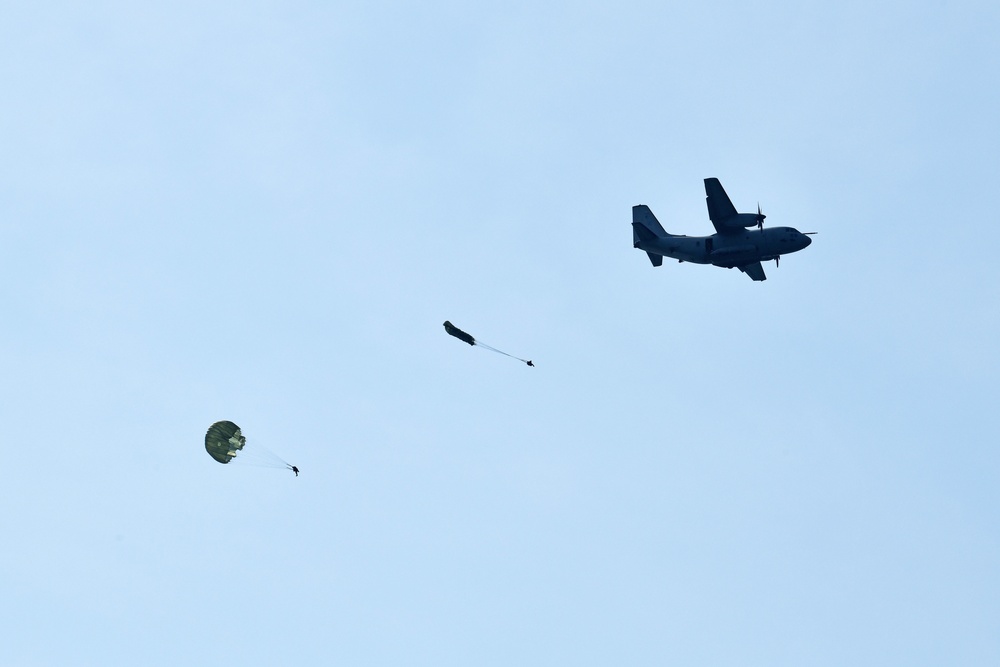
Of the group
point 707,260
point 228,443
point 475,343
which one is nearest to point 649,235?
point 707,260

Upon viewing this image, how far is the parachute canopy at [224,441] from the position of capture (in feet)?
265

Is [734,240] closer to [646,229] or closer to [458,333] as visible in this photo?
[646,229]

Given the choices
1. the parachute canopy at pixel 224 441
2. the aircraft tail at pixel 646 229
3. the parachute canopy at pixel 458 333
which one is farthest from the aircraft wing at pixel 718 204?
the parachute canopy at pixel 224 441

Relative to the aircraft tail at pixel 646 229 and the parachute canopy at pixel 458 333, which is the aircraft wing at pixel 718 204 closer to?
the aircraft tail at pixel 646 229

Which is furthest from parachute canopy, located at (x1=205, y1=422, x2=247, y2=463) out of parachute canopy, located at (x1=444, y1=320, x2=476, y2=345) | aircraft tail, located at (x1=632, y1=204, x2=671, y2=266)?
aircraft tail, located at (x1=632, y1=204, x2=671, y2=266)

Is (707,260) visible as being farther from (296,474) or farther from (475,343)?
(296,474)

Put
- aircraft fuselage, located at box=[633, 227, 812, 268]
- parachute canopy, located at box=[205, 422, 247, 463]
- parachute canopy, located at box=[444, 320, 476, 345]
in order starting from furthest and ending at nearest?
aircraft fuselage, located at box=[633, 227, 812, 268] < parachute canopy, located at box=[205, 422, 247, 463] < parachute canopy, located at box=[444, 320, 476, 345]

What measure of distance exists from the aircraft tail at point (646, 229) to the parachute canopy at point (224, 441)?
158 feet

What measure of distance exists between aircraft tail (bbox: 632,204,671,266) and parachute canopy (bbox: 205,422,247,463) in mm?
48254

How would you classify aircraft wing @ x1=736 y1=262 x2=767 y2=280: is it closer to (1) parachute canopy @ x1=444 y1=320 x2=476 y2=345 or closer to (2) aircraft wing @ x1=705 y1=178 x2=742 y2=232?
(2) aircraft wing @ x1=705 y1=178 x2=742 y2=232

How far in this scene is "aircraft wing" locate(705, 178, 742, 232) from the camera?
97875mm

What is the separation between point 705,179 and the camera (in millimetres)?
98625

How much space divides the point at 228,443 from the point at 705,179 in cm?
5296

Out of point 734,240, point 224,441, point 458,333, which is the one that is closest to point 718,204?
point 734,240
